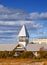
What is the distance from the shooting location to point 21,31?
236 ft

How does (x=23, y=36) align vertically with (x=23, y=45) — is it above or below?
above

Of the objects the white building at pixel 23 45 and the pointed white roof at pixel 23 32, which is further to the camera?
the pointed white roof at pixel 23 32

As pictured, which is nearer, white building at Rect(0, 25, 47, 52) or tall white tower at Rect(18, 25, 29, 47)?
white building at Rect(0, 25, 47, 52)

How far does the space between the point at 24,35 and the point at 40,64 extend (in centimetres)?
3970

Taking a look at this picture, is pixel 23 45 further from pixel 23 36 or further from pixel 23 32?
pixel 23 32

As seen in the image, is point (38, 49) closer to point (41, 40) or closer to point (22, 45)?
point (22, 45)

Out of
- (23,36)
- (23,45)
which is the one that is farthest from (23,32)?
(23,45)

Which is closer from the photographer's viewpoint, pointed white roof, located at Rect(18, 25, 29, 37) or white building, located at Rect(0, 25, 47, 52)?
white building, located at Rect(0, 25, 47, 52)

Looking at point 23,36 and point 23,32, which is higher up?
point 23,32

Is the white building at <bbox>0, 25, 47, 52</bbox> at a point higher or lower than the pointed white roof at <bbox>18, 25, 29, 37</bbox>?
lower

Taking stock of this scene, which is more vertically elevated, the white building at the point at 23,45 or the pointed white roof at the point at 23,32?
the pointed white roof at the point at 23,32

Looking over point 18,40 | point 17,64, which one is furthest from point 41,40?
point 17,64

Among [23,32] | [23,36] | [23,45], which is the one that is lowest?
[23,45]

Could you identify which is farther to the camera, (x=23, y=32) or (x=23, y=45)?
(x=23, y=32)
